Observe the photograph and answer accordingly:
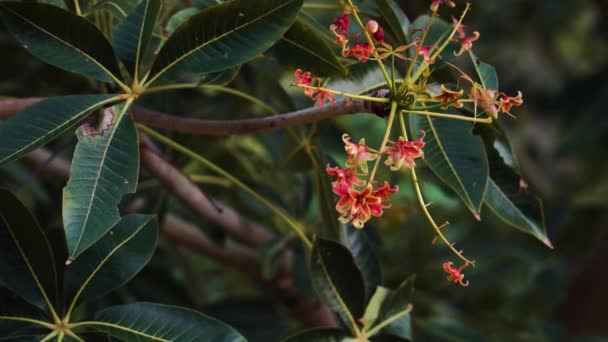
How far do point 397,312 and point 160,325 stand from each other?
25cm

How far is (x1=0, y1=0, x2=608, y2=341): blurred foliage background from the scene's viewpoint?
125 centimetres

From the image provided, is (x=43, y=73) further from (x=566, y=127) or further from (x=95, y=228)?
(x=566, y=127)

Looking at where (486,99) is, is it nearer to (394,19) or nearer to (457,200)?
(394,19)

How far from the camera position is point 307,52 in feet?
2.58

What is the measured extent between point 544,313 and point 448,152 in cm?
113

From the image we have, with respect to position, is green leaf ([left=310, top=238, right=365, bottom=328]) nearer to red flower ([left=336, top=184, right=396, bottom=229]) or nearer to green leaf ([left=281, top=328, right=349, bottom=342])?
green leaf ([left=281, top=328, right=349, bottom=342])

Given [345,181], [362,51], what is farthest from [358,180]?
[362,51]

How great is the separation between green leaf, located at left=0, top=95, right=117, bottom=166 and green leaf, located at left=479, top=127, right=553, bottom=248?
0.36 meters

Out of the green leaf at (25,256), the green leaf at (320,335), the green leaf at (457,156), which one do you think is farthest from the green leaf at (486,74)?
the green leaf at (25,256)

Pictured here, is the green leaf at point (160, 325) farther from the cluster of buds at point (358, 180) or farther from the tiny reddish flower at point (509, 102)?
the tiny reddish flower at point (509, 102)

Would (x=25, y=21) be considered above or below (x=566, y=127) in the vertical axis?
above

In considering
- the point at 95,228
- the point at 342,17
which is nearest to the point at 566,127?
the point at 342,17

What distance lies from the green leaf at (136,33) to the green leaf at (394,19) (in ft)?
0.65

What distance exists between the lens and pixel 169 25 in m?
0.81
